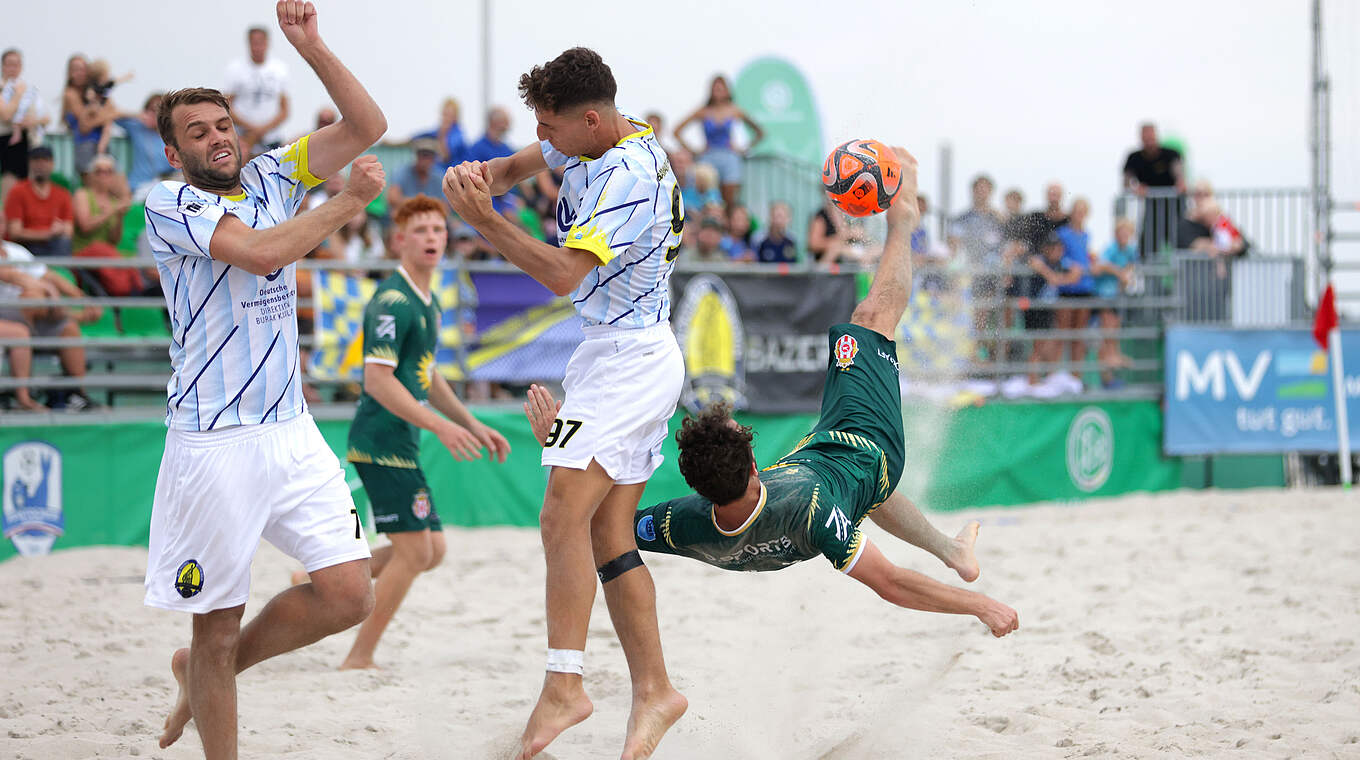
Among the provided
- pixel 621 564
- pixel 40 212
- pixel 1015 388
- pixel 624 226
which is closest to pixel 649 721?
pixel 621 564

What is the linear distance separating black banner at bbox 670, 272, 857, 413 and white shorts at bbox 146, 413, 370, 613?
21.2ft

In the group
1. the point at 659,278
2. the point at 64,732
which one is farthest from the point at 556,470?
the point at 64,732

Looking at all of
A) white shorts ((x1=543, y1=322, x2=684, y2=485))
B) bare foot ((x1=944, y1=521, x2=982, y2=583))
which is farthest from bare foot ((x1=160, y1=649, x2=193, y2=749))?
bare foot ((x1=944, y1=521, x2=982, y2=583))

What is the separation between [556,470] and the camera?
13.4 ft

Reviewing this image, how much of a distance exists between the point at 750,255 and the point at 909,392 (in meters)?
2.12

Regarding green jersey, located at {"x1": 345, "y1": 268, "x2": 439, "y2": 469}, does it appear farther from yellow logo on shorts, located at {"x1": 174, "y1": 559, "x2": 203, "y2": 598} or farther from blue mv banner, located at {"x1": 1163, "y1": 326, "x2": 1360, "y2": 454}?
blue mv banner, located at {"x1": 1163, "y1": 326, "x2": 1360, "y2": 454}

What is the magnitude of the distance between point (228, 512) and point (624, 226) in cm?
145

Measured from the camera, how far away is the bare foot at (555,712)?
3.95 metres

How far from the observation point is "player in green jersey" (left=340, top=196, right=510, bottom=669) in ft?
18.6

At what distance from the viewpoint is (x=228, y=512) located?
3588mm

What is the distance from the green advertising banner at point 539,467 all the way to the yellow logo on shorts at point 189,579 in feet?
13.2

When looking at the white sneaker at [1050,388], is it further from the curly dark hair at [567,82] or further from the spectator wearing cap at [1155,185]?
the curly dark hair at [567,82]

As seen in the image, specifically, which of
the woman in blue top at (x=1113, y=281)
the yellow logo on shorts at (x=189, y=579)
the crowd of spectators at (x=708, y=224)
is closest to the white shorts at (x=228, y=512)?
the yellow logo on shorts at (x=189, y=579)

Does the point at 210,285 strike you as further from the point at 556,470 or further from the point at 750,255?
the point at 750,255
